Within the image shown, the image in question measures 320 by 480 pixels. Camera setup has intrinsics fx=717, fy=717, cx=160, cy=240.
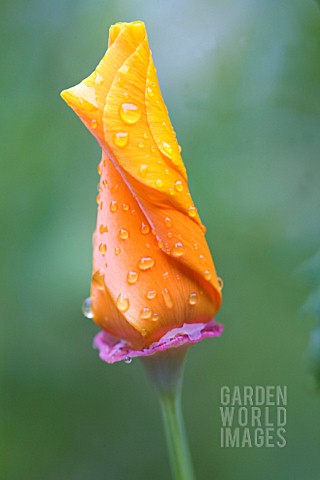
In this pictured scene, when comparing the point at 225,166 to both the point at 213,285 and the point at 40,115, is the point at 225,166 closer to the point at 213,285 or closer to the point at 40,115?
the point at 40,115

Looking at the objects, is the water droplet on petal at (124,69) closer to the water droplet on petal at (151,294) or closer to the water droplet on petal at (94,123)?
the water droplet on petal at (94,123)

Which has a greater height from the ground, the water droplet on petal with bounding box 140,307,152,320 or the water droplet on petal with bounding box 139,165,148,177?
the water droplet on petal with bounding box 139,165,148,177

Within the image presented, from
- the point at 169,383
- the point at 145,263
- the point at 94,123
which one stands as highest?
the point at 94,123

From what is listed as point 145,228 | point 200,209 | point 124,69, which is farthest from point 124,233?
point 200,209

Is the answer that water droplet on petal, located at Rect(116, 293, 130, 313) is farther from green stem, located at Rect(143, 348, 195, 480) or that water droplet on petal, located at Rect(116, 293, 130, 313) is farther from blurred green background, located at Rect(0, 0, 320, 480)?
blurred green background, located at Rect(0, 0, 320, 480)

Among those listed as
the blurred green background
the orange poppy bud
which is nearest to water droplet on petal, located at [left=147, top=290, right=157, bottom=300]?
the orange poppy bud

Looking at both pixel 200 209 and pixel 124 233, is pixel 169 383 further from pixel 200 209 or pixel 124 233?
pixel 200 209
